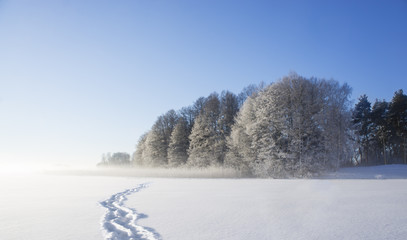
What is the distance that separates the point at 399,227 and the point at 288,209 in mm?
1922

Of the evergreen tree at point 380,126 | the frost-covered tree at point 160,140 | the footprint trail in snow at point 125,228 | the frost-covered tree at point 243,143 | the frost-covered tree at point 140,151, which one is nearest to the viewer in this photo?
the footprint trail in snow at point 125,228

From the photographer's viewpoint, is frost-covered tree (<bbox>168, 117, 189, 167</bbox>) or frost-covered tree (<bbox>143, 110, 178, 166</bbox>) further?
frost-covered tree (<bbox>143, 110, 178, 166</bbox>)

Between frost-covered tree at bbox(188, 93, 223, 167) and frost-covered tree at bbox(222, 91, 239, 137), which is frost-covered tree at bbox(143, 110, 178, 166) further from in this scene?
frost-covered tree at bbox(222, 91, 239, 137)

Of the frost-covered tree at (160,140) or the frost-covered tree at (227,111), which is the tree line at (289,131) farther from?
the frost-covered tree at (160,140)

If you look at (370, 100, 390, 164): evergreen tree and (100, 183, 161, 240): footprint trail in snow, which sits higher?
(370, 100, 390, 164): evergreen tree

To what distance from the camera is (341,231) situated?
11.0ft

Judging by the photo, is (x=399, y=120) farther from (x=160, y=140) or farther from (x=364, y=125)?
(x=160, y=140)

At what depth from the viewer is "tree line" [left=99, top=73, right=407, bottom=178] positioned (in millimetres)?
19734

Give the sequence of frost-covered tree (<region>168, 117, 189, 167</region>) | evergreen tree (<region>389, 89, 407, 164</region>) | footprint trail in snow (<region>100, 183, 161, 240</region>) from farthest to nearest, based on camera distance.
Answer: frost-covered tree (<region>168, 117, 189, 167</region>)
evergreen tree (<region>389, 89, 407, 164</region>)
footprint trail in snow (<region>100, 183, 161, 240</region>)

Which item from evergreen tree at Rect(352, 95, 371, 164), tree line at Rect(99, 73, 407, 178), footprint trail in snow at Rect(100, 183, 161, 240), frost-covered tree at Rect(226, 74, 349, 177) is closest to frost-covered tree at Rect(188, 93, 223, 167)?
tree line at Rect(99, 73, 407, 178)

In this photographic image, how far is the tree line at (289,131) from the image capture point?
19.7m

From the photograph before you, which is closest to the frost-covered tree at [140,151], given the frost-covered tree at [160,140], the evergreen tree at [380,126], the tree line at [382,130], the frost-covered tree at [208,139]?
the frost-covered tree at [160,140]

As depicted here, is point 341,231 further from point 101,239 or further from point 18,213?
point 18,213

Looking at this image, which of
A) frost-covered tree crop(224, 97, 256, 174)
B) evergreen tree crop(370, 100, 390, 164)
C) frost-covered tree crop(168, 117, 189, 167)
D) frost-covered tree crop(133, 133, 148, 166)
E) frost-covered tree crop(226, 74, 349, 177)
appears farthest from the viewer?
frost-covered tree crop(133, 133, 148, 166)
